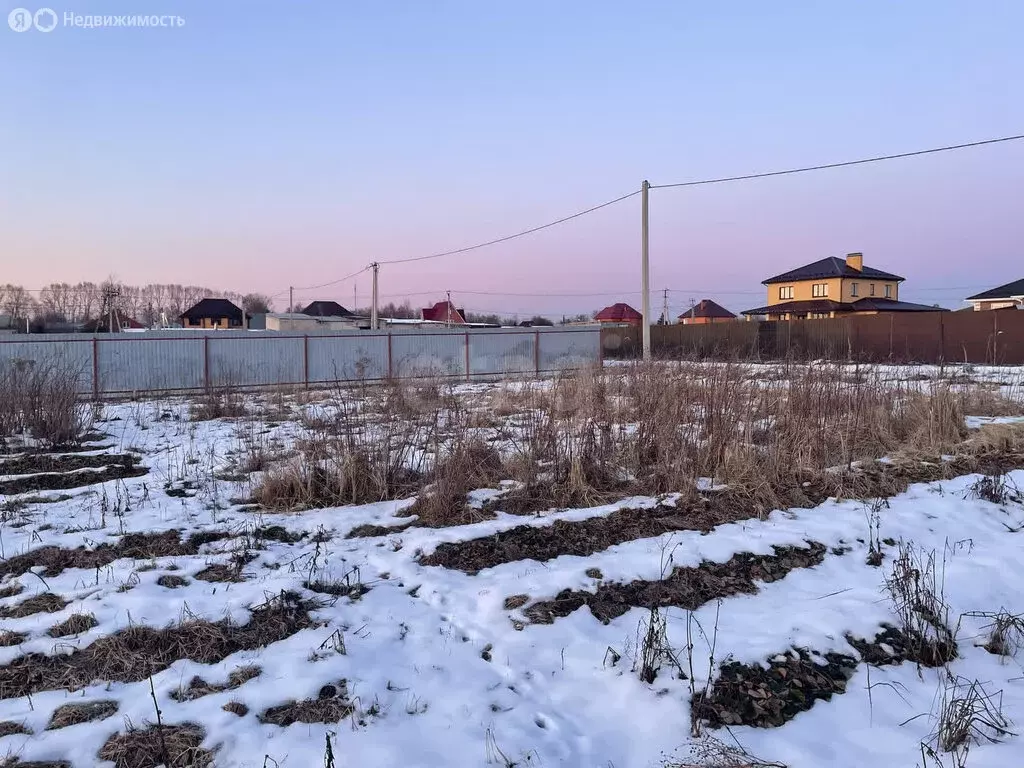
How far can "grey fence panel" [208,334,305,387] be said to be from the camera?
1702cm

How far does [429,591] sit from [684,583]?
1.46 metres

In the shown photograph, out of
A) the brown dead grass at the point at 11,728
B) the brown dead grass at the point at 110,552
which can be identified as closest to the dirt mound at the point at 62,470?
the brown dead grass at the point at 110,552

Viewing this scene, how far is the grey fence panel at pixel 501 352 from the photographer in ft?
67.5

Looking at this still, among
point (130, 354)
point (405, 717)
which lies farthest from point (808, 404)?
point (130, 354)

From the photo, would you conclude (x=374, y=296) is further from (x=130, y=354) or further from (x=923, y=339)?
(x=923, y=339)

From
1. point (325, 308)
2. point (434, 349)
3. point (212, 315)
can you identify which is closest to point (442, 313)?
point (325, 308)

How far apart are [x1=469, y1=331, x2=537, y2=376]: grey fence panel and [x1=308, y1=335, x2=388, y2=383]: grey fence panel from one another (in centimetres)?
299


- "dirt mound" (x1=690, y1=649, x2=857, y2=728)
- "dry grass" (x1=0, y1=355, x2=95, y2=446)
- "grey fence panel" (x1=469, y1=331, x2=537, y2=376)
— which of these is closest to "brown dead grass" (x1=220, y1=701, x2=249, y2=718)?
"dirt mound" (x1=690, y1=649, x2=857, y2=728)

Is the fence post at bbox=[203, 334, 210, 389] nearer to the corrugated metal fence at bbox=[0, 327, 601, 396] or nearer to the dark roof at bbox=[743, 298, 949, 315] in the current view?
the corrugated metal fence at bbox=[0, 327, 601, 396]

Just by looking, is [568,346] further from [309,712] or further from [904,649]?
[309,712]

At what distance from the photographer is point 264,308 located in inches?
3073

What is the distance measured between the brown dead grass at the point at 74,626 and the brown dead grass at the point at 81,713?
68cm

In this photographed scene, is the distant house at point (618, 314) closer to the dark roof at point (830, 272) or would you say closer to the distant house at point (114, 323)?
the dark roof at point (830, 272)

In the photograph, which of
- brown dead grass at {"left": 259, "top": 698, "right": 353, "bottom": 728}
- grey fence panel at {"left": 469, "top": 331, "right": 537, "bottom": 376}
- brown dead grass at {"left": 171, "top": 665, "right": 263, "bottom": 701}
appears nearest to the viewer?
brown dead grass at {"left": 259, "top": 698, "right": 353, "bottom": 728}
